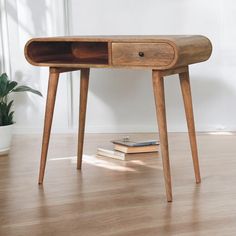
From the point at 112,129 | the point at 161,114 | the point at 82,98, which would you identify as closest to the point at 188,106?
the point at 161,114

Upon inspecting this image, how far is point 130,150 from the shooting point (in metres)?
2.88

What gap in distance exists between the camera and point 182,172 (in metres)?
2.55

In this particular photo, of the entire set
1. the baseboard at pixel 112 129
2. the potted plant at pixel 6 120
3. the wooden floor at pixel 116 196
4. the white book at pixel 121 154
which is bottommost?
the wooden floor at pixel 116 196

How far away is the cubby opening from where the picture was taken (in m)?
2.36

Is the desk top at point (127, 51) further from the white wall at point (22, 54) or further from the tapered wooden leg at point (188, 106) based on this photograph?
the white wall at point (22, 54)

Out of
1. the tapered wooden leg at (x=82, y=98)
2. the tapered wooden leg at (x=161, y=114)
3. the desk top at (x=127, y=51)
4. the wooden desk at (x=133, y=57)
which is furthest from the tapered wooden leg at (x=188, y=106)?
the tapered wooden leg at (x=82, y=98)

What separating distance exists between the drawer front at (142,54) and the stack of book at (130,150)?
0.76m

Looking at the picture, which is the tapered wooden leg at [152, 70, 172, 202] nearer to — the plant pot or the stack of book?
the stack of book

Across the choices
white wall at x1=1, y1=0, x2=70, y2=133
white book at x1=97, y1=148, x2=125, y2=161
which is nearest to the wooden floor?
white book at x1=97, y1=148, x2=125, y2=161

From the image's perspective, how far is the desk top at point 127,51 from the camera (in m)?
2.07

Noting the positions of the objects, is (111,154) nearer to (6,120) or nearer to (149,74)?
(6,120)

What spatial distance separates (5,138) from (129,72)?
880 mm

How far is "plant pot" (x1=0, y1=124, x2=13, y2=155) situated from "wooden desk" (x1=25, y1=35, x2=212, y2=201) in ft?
1.89

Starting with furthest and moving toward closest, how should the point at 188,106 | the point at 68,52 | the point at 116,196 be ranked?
the point at 68,52, the point at 188,106, the point at 116,196
